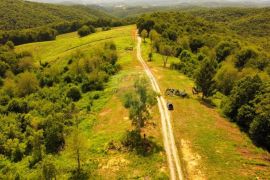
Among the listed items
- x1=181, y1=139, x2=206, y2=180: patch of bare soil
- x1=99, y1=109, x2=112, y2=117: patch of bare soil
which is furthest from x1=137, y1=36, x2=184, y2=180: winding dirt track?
x1=99, y1=109, x2=112, y2=117: patch of bare soil

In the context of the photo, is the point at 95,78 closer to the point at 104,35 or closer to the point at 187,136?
the point at 187,136

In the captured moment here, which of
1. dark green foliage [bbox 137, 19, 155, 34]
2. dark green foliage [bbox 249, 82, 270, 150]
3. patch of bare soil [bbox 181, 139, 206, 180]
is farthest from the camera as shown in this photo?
dark green foliage [bbox 137, 19, 155, 34]

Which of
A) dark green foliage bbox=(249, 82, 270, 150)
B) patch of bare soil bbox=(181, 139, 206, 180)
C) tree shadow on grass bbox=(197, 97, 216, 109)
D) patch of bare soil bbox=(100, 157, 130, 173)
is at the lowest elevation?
patch of bare soil bbox=(100, 157, 130, 173)

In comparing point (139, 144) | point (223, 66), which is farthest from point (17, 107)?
point (223, 66)

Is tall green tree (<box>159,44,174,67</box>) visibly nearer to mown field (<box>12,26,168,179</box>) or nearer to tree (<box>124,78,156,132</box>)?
mown field (<box>12,26,168,179</box>)

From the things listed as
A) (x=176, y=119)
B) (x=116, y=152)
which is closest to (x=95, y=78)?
(x=176, y=119)
